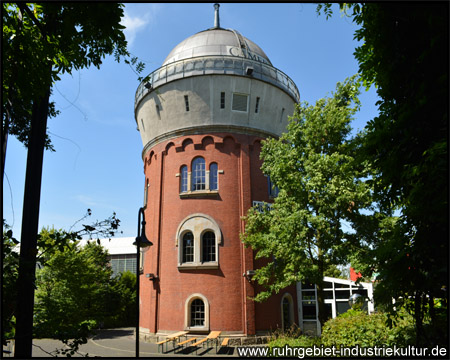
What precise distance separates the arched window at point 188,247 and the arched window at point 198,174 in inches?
112

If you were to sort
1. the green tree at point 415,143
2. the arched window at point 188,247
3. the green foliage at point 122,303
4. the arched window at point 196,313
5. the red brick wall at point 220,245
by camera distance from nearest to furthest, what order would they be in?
the green tree at point 415,143 < the arched window at point 196,313 < the red brick wall at point 220,245 < the arched window at point 188,247 < the green foliage at point 122,303

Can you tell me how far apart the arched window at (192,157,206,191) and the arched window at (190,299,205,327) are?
21.8ft

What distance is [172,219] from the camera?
2198 centimetres

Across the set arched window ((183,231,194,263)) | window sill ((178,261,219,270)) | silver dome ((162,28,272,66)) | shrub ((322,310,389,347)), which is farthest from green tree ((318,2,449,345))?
→ silver dome ((162,28,272,66))

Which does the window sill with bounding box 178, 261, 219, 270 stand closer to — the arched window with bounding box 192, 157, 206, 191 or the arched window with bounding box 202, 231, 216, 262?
the arched window with bounding box 202, 231, 216, 262

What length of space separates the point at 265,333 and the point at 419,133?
1818cm

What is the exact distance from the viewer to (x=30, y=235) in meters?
4.11

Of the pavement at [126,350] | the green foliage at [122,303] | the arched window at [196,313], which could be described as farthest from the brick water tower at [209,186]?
the green foliage at [122,303]

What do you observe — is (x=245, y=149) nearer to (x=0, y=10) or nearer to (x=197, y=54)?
(x=197, y=54)

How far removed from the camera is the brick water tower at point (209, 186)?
20.4 meters

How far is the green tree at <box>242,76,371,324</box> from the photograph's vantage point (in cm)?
1330

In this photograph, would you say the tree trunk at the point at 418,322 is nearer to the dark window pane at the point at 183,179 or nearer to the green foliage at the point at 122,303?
the dark window pane at the point at 183,179

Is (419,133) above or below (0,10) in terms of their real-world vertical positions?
below

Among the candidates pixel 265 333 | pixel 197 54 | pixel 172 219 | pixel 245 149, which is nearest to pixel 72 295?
pixel 172 219
